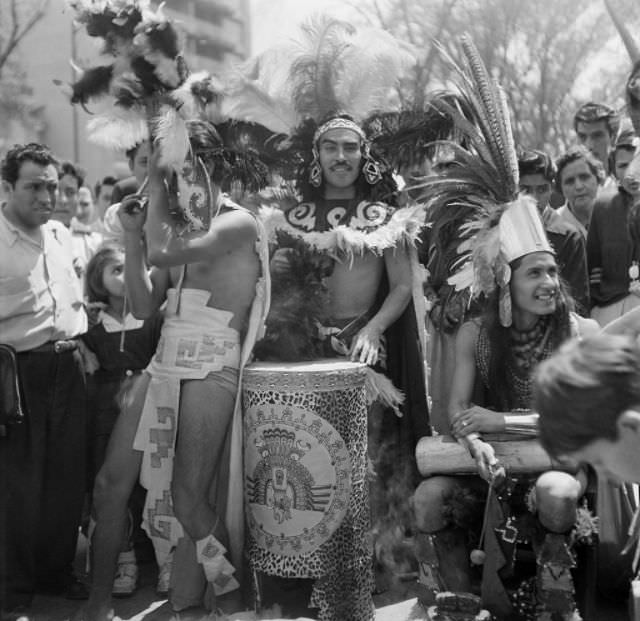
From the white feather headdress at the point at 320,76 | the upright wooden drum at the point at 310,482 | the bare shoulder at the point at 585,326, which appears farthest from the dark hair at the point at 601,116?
the upright wooden drum at the point at 310,482

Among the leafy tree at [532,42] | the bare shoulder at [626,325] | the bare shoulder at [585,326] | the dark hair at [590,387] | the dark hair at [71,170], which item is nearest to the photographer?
the dark hair at [590,387]

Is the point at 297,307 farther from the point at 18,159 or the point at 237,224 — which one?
the point at 18,159

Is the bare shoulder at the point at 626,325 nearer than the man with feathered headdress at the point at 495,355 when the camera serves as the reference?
Yes

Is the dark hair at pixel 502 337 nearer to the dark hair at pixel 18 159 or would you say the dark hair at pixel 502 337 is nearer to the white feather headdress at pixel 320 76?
the white feather headdress at pixel 320 76

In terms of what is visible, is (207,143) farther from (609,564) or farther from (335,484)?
(609,564)

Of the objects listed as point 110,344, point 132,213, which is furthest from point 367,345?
point 110,344

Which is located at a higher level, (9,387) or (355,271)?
(355,271)

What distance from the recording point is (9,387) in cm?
337

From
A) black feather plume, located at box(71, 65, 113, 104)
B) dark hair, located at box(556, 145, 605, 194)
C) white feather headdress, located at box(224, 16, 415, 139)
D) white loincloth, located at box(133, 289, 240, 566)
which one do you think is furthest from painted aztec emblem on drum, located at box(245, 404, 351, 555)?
Result: dark hair, located at box(556, 145, 605, 194)

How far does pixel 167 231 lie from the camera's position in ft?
10.1

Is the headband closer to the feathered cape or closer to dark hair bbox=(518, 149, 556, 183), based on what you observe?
the feathered cape

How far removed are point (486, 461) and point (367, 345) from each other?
0.76 meters

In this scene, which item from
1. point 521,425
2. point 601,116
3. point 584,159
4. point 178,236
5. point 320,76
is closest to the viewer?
point 521,425

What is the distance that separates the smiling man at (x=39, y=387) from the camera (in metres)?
3.51
